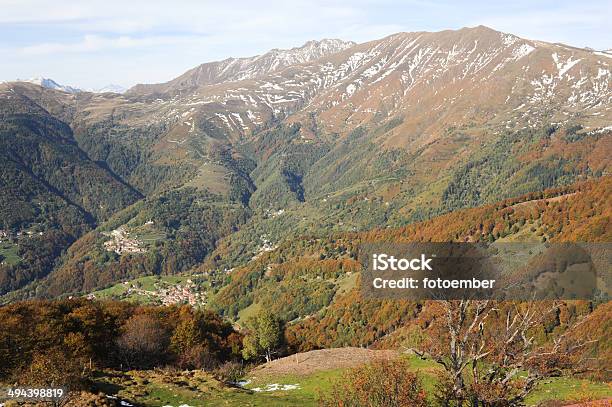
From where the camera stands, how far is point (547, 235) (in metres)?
182

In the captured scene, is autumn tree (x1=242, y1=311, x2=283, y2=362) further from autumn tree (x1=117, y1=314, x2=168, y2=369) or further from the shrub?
the shrub

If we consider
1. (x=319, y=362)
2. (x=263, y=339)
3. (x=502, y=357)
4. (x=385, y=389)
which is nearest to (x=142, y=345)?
(x=263, y=339)

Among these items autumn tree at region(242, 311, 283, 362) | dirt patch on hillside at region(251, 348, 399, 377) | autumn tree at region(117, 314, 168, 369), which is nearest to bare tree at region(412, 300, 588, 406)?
dirt patch on hillside at region(251, 348, 399, 377)

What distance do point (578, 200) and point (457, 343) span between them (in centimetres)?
20123

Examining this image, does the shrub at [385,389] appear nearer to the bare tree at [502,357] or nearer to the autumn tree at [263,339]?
the bare tree at [502,357]

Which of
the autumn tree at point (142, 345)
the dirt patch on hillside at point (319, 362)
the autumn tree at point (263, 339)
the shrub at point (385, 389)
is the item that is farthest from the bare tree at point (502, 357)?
the autumn tree at point (263, 339)

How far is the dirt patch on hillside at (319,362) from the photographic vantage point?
6222 cm

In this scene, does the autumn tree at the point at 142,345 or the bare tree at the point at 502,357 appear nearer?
the bare tree at the point at 502,357

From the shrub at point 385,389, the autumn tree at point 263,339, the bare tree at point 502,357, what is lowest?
the autumn tree at point 263,339

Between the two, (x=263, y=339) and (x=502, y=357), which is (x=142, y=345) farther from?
(x=502, y=357)

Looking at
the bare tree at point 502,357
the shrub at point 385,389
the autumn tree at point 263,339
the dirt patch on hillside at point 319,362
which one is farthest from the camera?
the autumn tree at point 263,339

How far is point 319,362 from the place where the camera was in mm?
65625

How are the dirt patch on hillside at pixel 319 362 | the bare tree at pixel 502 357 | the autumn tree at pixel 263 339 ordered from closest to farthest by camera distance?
1. the bare tree at pixel 502 357
2. the dirt patch on hillside at pixel 319 362
3. the autumn tree at pixel 263 339

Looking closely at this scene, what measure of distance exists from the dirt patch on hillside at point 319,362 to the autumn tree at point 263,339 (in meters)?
17.0
